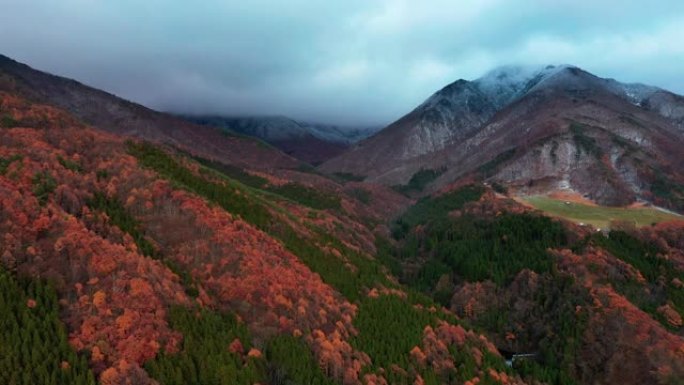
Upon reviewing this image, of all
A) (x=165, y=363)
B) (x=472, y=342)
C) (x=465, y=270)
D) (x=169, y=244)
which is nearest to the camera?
(x=165, y=363)

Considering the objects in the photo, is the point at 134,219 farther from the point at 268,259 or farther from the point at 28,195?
the point at 268,259

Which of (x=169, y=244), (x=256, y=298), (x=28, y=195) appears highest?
(x=28, y=195)

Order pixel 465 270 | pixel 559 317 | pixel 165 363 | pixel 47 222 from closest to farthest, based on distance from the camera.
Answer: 1. pixel 165 363
2. pixel 47 222
3. pixel 559 317
4. pixel 465 270

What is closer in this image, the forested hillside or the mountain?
the forested hillside

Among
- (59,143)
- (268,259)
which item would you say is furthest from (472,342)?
(59,143)

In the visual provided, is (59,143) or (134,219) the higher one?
(59,143)

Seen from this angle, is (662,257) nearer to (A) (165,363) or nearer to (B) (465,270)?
(B) (465,270)

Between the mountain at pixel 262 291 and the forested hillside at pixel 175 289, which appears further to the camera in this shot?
the mountain at pixel 262 291

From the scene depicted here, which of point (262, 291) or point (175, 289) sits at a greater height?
point (175, 289)

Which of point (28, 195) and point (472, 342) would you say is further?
point (472, 342)

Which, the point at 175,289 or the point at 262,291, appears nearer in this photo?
A: the point at 175,289
